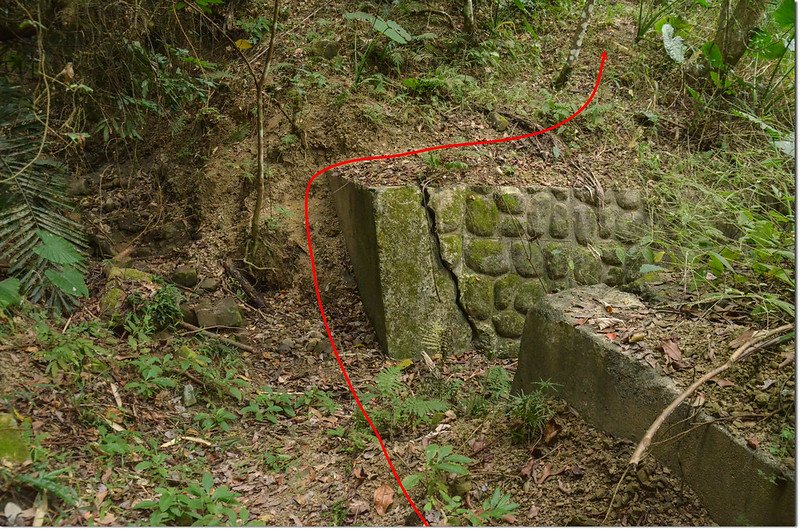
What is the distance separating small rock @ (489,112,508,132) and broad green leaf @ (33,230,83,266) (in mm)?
3338

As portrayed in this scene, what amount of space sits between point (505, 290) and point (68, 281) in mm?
2994

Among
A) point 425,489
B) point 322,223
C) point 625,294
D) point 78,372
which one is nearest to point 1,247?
point 78,372

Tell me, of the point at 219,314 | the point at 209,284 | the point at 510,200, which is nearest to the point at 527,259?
the point at 510,200

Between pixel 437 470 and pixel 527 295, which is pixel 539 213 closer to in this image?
pixel 527 295

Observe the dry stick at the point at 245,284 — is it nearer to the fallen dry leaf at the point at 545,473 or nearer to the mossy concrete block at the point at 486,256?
the mossy concrete block at the point at 486,256

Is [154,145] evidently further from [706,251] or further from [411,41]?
[706,251]

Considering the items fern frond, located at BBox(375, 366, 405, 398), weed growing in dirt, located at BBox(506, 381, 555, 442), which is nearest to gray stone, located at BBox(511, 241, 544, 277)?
fern frond, located at BBox(375, 366, 405, 398)

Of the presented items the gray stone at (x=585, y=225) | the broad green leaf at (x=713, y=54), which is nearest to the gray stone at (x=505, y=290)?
the gray stone at (x=585, y=225)

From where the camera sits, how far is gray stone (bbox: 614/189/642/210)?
198 inches

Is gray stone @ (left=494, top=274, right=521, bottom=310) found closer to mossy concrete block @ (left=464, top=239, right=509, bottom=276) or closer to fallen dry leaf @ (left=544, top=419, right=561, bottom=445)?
mossy concrete block @ (left=464, top=239, right=509, bottom=276)

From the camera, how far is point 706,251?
3.54 m

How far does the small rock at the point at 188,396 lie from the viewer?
3.60 metres

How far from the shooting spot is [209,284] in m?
4.70

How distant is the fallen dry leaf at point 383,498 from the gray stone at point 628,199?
3173 mm
